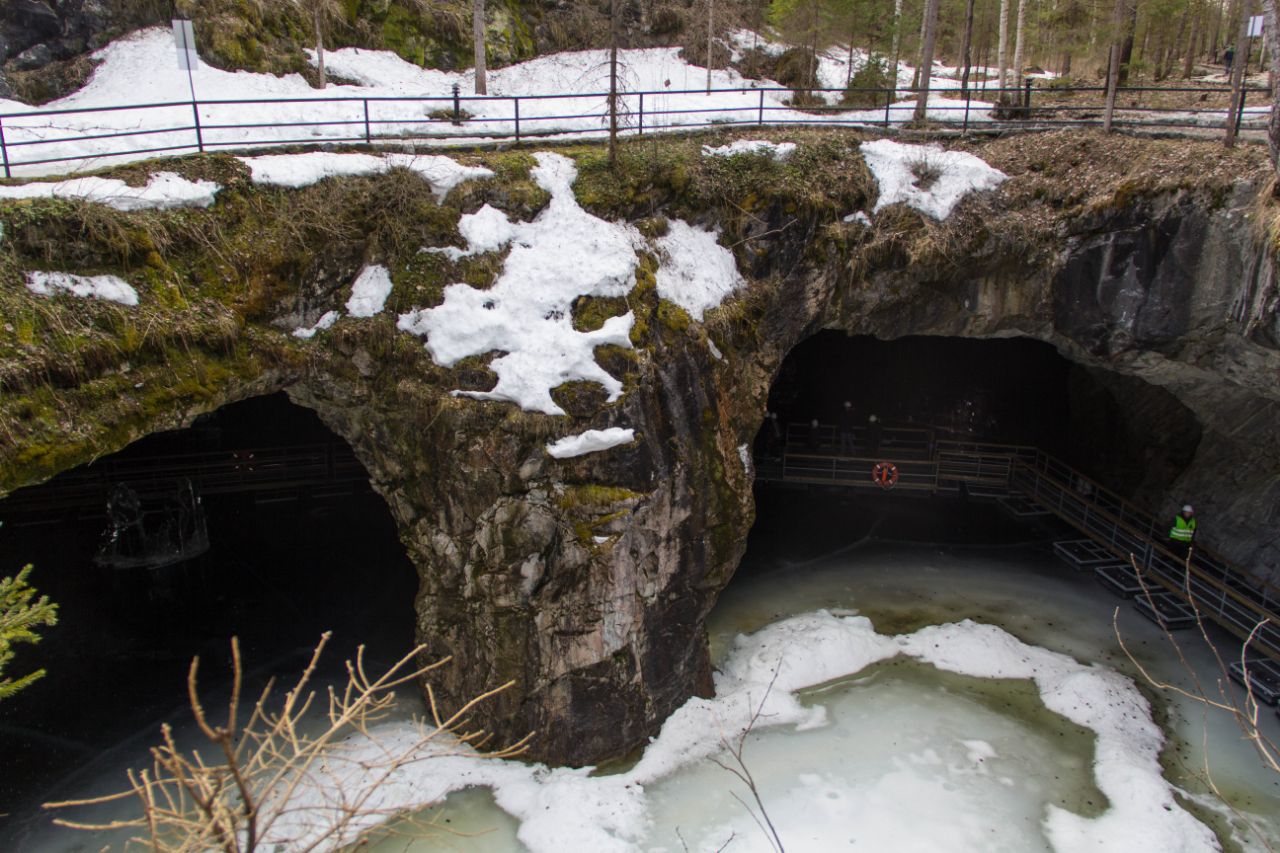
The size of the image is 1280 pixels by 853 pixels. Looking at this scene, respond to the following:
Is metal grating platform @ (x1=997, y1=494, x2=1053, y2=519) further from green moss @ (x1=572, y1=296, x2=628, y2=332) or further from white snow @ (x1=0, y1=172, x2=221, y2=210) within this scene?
white snow @ (x1=0, y1=172, x2=221, y2=210)

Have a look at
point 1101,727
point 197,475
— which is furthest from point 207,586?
point 1101,727

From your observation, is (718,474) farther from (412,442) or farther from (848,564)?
(848,564)

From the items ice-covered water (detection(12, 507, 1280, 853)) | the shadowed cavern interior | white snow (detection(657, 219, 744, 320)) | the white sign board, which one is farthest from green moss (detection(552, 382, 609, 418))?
the shadowed cavern interior

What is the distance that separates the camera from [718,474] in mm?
13250

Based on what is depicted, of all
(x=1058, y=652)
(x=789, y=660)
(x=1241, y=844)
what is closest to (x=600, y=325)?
(x=789, y=660)

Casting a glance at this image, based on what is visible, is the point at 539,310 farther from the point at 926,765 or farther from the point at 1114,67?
the point at 1114,67

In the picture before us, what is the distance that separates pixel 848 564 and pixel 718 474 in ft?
20.5

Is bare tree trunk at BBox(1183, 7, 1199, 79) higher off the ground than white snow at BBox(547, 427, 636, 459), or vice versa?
bare tree trunk at BBox(1183, 7, 1199, 79)

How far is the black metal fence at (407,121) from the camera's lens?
1347cm

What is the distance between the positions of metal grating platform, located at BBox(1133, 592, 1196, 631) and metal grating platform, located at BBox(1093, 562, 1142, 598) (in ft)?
0.81

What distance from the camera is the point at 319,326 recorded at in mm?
12156

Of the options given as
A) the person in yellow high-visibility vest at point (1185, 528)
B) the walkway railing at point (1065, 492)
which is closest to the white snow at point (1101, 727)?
the walkway railing at point (1065, 492)

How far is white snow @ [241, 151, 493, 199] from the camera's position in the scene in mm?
12531

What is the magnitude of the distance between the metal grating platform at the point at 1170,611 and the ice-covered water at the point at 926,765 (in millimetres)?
263
